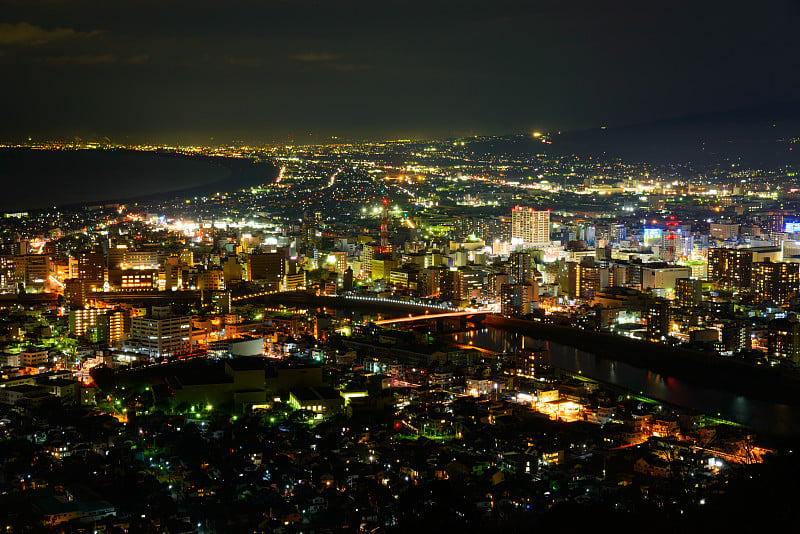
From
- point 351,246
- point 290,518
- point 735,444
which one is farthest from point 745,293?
point 290,518

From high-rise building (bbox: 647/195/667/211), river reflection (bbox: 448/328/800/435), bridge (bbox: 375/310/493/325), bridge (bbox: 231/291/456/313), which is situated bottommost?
river reflection (bbox: 448/328/800/435)

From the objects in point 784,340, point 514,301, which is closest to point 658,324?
point 784,340

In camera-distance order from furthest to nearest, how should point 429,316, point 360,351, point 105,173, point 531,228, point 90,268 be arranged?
point 105,173
point 531,228
point 90,268
point 429,316
point 360,351

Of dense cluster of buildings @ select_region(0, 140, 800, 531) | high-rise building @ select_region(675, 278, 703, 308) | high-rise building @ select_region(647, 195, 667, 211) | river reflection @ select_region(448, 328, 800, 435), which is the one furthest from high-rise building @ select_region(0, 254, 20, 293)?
→ high-rise building @ select_region(647, 195, 667, 211)

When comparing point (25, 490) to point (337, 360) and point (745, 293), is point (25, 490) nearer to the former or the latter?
point (337, 360)

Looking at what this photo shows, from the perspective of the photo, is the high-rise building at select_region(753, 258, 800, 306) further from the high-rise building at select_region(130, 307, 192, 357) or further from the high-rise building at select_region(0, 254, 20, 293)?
the high-rise building at select_region(0, 254, 20, 293)

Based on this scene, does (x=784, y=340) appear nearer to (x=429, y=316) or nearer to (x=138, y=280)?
(x=429, y=316)

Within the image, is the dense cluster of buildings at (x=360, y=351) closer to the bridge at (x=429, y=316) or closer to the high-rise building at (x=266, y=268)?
the high-rise building at (x=266, y=268)
